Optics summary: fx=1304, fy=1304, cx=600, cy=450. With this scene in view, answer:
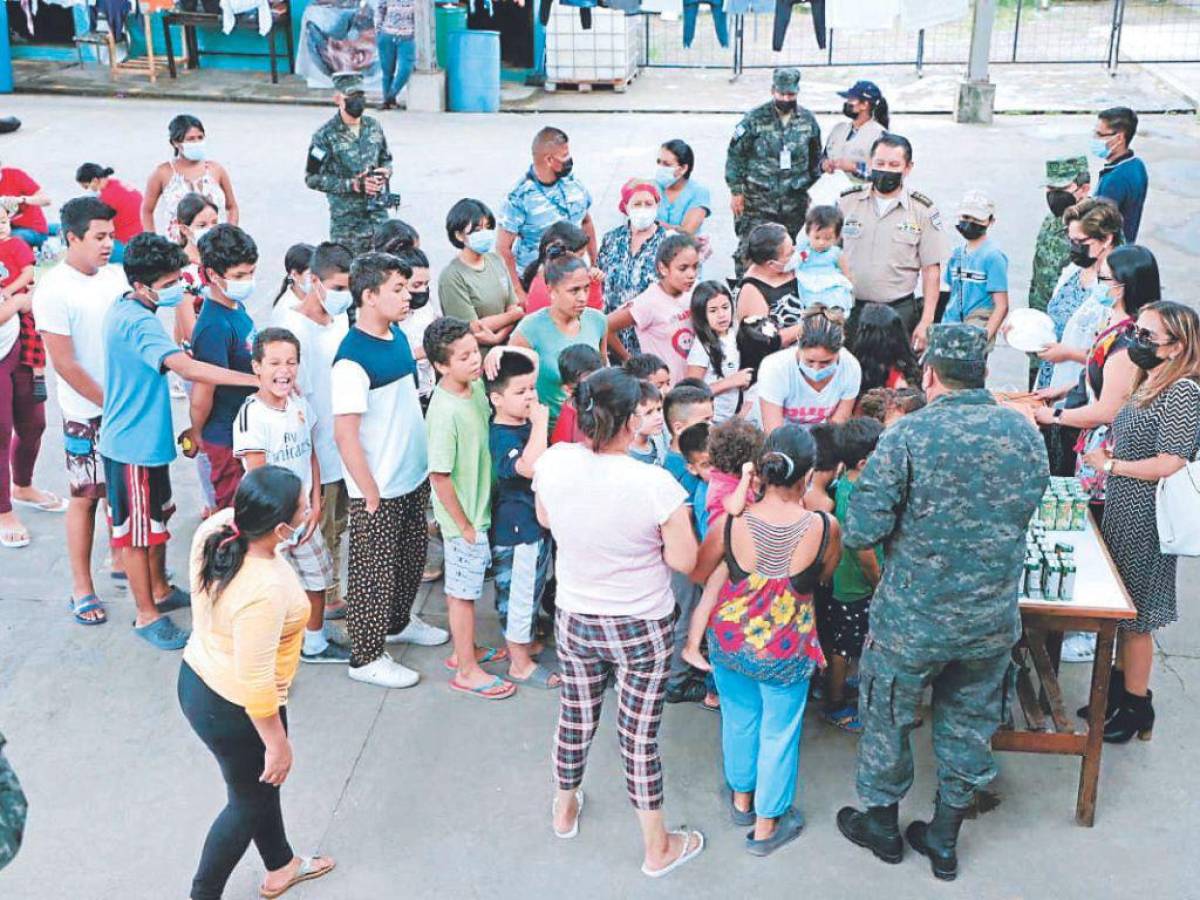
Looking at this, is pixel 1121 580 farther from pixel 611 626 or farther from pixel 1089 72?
pixel 1089 72

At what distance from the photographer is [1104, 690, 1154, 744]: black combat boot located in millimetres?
4672

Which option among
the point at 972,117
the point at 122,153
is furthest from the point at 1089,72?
the point at 122,153

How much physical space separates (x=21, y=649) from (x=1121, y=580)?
13.8ft

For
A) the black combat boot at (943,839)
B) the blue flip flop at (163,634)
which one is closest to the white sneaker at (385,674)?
the blue flip flop at (163,634)

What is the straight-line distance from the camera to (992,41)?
63.1 feet

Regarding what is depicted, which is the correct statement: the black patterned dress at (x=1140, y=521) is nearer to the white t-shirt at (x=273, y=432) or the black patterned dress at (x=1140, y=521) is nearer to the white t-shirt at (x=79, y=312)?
the white t-shirt at (x=273, y=432)

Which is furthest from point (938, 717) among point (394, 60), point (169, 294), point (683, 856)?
point (394, 60)

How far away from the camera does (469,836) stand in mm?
4219

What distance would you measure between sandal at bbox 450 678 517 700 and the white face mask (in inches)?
94.3

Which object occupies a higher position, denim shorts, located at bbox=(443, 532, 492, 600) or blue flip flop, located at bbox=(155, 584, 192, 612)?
denim shorts, located at bbox=(443, 532, 492, 600)

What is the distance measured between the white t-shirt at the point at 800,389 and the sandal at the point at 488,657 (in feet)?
4.76

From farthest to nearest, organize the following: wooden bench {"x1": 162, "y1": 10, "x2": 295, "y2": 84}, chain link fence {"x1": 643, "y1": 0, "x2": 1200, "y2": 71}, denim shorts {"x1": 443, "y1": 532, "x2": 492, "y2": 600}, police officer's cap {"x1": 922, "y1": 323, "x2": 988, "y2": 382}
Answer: chain link fence {"x1": 643, "y1": 0, "x2": 1200, "y2": 71} < wooden bench {"x1": 162, "y1": 10, "x2": 295, "y2": 84} < denim shorts {"x1": 443, "y1": 532, "x2": 492, "y2": 600} < police officer's cap {"x1": 922, "y1": 323, "x2": 988, "y2": 382}

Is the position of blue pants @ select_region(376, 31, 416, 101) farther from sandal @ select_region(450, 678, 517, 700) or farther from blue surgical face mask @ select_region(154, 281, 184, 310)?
sandal @ select_region(450, 678, 517, 700)

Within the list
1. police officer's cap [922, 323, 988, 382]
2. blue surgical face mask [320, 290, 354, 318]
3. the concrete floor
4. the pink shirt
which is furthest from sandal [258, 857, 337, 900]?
the pink shirt
